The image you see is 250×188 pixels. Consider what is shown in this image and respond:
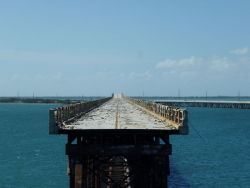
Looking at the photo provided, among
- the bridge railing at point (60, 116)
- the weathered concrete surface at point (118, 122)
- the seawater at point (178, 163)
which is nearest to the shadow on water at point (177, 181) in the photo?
the seawater at point (178, 163)

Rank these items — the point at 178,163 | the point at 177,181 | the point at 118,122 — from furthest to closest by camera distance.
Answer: the point at 178,163 < the point at 177,181 < the point at 118,122

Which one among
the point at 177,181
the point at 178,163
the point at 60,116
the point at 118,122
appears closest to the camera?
the point at 60,116

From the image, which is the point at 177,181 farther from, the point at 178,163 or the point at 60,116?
the point at 60,116

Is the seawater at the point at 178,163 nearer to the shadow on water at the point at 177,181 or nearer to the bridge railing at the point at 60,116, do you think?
the shadow on water at the point at 177,181

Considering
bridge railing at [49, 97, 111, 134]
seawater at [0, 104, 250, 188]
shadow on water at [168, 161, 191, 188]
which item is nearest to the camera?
bridge railing at [49, 97, 111, 134]

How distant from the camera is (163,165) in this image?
760 inches

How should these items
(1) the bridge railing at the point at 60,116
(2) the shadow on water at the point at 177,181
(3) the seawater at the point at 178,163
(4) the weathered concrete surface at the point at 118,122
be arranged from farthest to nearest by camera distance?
(3) the seawater at the point at 178,163 < (2) the shadow on water at the point at 177,181 < (4) the weathered concrete surface at the point at 118,122 < (1) the bridge railing at the point at 60,116

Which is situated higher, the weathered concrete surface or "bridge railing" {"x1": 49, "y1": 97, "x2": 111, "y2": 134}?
"bridge railing" {"x1": 49, "y1": 97, "x2": 111, "y2": 134}

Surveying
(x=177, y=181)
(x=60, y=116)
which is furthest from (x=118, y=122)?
(x=177, y=181)

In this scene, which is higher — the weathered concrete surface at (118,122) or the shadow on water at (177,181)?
the weathered concrete surface at (118,122)

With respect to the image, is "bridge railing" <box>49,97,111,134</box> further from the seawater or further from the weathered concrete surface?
the seawater

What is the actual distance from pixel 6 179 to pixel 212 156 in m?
32.8

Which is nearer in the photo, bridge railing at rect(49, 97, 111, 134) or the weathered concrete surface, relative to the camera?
bridge railing at rect(49, 97, 111, 134)

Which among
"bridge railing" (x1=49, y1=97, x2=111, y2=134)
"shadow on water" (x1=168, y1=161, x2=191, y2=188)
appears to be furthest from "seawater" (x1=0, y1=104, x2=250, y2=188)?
"bridge railing" (x1=49, y1=97, x2=111, y2=134)
